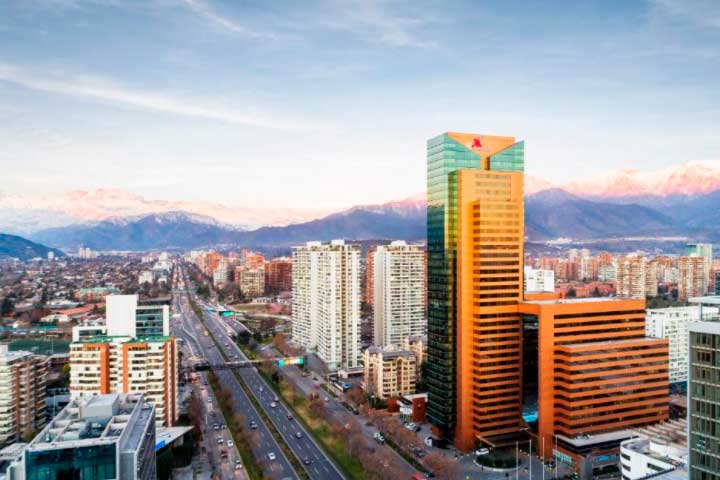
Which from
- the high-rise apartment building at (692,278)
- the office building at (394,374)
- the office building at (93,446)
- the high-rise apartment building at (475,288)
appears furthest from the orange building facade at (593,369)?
the high-rise apartment building at (692,278)

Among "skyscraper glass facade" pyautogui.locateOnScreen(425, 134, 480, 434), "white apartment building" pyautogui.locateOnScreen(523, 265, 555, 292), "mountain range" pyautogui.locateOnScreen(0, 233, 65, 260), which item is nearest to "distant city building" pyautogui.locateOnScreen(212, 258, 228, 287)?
"mountain range" pyautogui.locateOnScreen(0, 233, 65, 260)

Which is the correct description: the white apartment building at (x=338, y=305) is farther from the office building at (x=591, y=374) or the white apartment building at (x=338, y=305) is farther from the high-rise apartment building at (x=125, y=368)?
the office building at (x=591, y=374)

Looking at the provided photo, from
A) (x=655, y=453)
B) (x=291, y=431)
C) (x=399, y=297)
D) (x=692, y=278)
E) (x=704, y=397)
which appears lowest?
(x=291, y=431)

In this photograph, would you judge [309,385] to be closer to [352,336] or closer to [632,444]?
[352,336]

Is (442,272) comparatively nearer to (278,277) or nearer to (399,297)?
(399,297)

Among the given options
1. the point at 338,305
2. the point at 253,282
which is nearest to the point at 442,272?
the point at 338,305

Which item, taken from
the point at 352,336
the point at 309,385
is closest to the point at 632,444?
the point at 309,385
